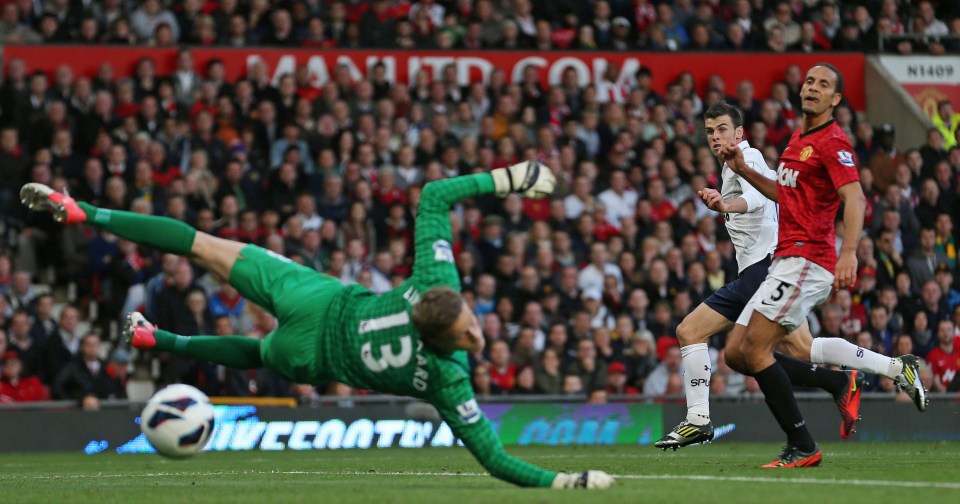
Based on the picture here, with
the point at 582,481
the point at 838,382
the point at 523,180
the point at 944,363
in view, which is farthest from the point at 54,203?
the point at 944,363

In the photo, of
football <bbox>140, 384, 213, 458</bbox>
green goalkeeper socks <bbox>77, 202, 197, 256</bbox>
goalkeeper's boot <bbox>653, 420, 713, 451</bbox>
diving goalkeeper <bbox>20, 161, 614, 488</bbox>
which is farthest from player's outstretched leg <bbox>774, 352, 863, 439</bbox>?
green goalkeeper socks <bbox>77, 202, 197, 256</bbox>

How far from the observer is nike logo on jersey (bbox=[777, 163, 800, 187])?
948cm

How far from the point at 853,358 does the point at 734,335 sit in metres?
1.10

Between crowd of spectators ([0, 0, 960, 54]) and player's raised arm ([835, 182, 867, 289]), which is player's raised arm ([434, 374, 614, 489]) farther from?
crowd of spectators ([0, 0, 960, 54])

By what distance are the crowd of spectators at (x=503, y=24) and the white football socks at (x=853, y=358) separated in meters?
11.1

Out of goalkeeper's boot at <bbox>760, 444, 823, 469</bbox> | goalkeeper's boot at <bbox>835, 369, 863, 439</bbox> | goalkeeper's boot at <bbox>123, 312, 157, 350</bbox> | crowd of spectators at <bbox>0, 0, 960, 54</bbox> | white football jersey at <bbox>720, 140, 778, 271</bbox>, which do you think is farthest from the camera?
crowd of spectators at <bbox>0, 0, 960, 54</bbox>

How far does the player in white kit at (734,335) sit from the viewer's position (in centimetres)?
1023

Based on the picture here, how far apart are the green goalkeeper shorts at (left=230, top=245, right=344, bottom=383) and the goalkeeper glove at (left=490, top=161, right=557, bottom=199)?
118 cm

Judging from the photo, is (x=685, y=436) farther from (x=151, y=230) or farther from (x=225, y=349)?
(x=151, y=230)

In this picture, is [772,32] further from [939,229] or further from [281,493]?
[281,493]

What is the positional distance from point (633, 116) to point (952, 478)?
12040mm

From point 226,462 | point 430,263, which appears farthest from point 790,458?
point 226,462

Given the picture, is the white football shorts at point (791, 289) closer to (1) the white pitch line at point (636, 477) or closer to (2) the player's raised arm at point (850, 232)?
(2) the player's raised arm at point (850, 232)

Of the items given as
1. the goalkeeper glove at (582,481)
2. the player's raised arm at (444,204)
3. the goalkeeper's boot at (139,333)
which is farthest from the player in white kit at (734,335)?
the goalkeeper's boot at (139,333)
